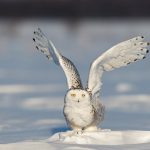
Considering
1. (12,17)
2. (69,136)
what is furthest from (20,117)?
(12,17)

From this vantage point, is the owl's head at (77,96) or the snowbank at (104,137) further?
the owl's head at (77,96)

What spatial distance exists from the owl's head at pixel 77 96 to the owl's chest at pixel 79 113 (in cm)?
3

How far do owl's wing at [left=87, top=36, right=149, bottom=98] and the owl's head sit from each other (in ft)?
0.40

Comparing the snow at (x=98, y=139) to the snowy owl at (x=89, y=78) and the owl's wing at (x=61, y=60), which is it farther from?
the owl's wing at (x=61, y=60)

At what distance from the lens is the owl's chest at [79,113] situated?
5.73 metres

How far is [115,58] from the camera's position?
19.5 ft

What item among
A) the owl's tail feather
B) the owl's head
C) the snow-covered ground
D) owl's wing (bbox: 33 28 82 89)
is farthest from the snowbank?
Result: the owl's tail feather

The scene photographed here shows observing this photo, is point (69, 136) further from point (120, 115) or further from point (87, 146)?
point (120, 115)

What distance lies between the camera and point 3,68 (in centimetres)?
A: 1105

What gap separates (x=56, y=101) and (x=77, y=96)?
233 cm

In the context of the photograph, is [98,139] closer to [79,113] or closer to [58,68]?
[79,113]

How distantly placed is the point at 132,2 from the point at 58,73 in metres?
13.6

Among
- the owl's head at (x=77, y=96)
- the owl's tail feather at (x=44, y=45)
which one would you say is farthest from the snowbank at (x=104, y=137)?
the owl's tail feather at (x=44, y=45)

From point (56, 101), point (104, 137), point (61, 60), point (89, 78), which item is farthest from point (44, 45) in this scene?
point (56, 101)
